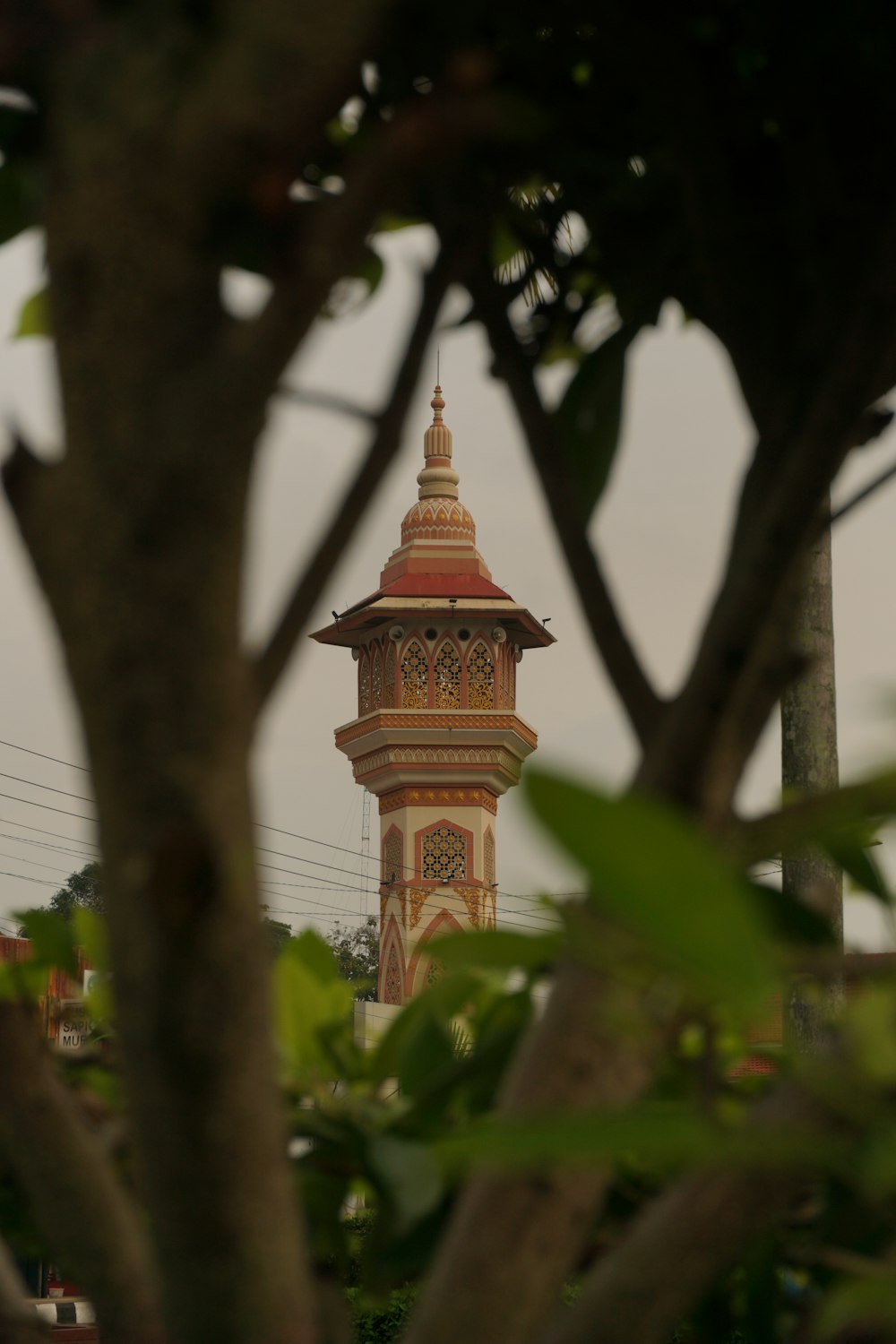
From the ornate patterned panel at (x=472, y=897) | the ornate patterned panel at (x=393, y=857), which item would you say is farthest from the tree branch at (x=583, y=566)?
the ornate patterned panel at (x=393, y=857)

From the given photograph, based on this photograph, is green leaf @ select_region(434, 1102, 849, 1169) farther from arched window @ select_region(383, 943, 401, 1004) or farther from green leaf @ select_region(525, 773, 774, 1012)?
arched window @ select_region(383, 943, 401, 1004)

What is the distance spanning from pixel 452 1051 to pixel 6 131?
1.10 ft

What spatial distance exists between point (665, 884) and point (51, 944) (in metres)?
0.41

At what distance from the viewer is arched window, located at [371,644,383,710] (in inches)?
402

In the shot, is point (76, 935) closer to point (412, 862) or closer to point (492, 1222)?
point (492, 1222)

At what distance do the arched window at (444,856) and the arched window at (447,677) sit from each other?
879mm

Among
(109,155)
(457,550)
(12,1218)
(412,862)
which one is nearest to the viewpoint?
(109,155)

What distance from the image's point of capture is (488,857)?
10070 mm

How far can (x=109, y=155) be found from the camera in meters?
0.29

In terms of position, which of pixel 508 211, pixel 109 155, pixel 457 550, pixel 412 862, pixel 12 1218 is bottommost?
pixel 12 1218

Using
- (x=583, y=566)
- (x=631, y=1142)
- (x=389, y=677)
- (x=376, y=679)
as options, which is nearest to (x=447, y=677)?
(x=389, y=677)

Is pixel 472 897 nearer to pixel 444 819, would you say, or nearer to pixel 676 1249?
pixel 444 819

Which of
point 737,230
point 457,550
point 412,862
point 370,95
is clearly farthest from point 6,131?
point 457,550

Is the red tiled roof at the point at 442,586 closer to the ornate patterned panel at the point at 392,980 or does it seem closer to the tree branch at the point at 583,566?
the ornate patterned panel at the point at 392,980
